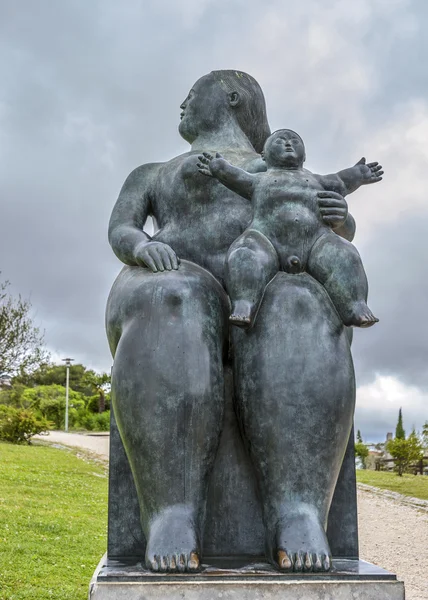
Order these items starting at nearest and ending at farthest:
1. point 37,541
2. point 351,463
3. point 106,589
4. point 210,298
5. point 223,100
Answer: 1. point 106,589
2. point 210,298
3. point 351,463
4. point 223,100
5. point 37,541

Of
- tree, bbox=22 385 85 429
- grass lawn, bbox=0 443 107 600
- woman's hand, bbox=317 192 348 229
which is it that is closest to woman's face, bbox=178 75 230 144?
woman's hand, bbox=317 192 348 229

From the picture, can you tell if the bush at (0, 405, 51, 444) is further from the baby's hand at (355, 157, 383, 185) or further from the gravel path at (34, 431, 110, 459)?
the baby's hand at (355, 157, 383, 185)

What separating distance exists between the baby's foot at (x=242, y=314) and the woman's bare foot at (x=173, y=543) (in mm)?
633

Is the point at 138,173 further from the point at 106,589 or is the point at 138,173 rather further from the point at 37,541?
the point at 37,541

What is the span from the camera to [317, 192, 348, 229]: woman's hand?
2771mm

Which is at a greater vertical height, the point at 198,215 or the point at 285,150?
the point at 285,150

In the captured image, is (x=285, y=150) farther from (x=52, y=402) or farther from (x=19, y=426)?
(x=52, y=402)

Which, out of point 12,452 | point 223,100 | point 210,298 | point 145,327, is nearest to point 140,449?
point 145,327

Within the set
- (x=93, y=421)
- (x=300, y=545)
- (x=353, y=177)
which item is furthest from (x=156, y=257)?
(x=93, y=421)

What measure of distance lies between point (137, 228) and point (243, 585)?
1.54 metres

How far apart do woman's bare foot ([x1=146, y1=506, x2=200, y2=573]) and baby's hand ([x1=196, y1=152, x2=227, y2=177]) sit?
127cm

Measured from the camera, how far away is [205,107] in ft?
11.2

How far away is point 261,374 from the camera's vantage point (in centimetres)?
252

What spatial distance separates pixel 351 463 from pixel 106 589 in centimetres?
112
